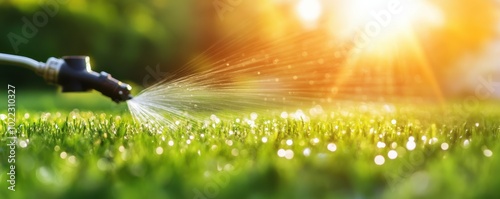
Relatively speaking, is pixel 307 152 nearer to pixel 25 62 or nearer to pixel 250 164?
pixel 250 164

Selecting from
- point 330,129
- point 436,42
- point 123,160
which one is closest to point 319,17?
point 436,42

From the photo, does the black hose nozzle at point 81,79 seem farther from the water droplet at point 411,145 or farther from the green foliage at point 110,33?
the green foliage at point 110,33

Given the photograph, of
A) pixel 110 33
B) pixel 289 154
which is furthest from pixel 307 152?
pixel 110 33

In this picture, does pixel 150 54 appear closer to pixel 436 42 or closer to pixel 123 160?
pixel 436 42

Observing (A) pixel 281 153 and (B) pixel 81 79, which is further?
(B) pixel 81 79

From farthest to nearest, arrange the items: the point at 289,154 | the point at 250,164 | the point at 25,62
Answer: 1. the point at 25,62
2. the point at 289,154
3. the point at 250,164

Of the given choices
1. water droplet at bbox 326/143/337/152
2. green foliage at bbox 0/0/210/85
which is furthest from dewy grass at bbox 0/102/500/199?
green foliage at bbox 0/0/210/85

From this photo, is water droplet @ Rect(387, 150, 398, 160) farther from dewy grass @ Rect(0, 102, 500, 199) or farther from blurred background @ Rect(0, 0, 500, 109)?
blurred background @ Rect(0, 0, 500, 109)
